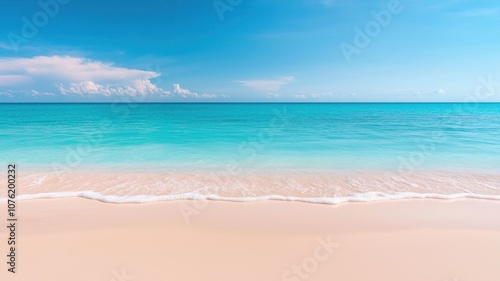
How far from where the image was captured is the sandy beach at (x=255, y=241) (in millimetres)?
3996

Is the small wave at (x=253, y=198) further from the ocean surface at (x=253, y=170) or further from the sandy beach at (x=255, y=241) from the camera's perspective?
the sandy beach at (x=255, y=241)

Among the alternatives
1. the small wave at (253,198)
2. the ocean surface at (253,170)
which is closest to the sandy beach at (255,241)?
the small wave at (253,198)

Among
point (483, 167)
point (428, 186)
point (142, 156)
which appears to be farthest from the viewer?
point (142, 156)

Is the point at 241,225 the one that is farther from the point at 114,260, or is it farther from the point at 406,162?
the point at 406,162

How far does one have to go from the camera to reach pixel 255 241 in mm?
4801

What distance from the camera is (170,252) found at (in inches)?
175

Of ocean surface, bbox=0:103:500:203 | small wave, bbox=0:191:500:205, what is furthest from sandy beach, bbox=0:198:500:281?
ocean surface, bbox=0:103:500:203

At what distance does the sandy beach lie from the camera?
13.1 ft

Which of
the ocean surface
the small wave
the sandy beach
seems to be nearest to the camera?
the sandy beach

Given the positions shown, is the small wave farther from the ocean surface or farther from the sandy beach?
the sandy beach

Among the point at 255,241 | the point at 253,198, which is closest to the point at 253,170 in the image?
the point at 253,198

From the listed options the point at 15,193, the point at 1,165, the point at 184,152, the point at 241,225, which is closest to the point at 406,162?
the point at 241,225

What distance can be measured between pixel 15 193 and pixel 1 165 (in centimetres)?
561

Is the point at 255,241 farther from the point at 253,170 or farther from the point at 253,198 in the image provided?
the point at 253,170
